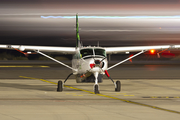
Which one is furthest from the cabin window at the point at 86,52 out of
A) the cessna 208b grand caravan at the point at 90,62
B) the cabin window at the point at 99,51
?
the cabin window at the point at 99,51

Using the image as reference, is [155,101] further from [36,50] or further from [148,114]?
[36,50]

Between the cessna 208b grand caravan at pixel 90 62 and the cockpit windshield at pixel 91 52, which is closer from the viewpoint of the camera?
the cessna 208b grand caravan at pixel 90 62

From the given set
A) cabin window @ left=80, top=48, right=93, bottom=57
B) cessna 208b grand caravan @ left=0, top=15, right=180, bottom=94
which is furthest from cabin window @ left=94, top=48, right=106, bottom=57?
cabin window @ left=80, top=48, right=93, bottom=57

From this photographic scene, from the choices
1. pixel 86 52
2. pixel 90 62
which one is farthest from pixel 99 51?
pixel 90 62

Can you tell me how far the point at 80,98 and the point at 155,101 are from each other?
2.80 metres

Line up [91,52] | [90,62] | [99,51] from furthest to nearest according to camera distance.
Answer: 1. [99,51]
2. [91,52]
3. [90,62]

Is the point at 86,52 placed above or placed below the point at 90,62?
above

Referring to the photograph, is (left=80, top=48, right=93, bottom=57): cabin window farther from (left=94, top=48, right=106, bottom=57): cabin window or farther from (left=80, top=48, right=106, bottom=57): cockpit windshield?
(left=94, top=48, right=106, bottom=57): cabin window

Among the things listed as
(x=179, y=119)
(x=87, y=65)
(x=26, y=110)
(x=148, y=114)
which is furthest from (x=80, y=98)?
(x=179, y=119)

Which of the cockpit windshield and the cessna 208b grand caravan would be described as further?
the cockpit windshield

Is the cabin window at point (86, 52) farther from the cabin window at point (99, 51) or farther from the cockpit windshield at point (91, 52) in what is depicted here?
the cabin window at point (99, 51)

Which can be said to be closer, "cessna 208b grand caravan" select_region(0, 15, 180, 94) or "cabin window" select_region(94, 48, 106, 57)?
"cessna 208b grand caravan" select_region(0, 15, 180, 94)

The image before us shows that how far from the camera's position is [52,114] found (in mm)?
8633

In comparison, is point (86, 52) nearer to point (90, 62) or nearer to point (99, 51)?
point (99, 51)
